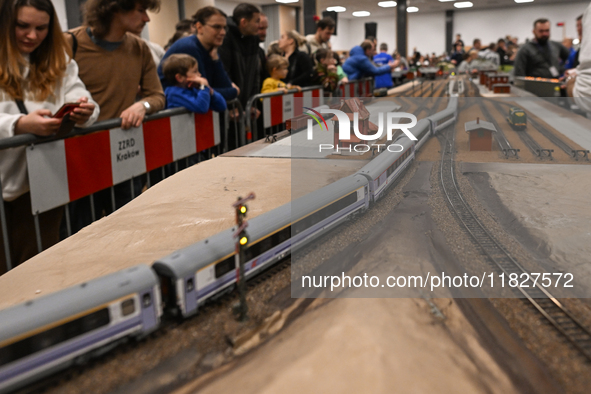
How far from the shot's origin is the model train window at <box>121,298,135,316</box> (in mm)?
1616

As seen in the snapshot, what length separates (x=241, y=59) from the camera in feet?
19.7

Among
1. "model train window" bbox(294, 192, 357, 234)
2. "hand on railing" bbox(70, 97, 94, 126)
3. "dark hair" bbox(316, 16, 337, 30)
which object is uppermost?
"dark hair" bbox(316, 16, 337, 30)

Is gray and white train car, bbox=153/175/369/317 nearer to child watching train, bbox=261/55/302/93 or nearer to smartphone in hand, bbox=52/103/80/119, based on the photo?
smartphone in hand, bbox=52/103/80/119

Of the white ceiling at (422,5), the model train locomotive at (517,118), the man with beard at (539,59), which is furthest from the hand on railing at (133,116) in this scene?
the white ceiling at (422,5)

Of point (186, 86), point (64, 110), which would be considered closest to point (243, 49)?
point (186, 86)

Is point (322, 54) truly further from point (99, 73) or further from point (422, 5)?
point (422, 5)

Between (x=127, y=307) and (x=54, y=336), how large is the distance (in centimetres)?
24

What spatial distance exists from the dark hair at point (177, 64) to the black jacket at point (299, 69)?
3.29 metres

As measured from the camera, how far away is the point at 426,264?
2.14m

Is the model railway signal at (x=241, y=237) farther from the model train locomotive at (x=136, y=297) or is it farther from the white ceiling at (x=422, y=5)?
the white ceiling at (x=422, y=5)

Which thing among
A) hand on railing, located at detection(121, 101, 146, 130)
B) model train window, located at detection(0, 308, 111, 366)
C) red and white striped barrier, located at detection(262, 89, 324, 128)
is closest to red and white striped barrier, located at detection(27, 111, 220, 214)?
hand on railing, located at detection(121, 101, 146, 130)

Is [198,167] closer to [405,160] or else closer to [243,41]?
[405,160]

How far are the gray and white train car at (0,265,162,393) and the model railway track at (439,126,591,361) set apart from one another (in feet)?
4.61

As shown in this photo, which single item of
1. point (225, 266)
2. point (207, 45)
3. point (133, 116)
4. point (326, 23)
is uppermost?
point (326, 23)
